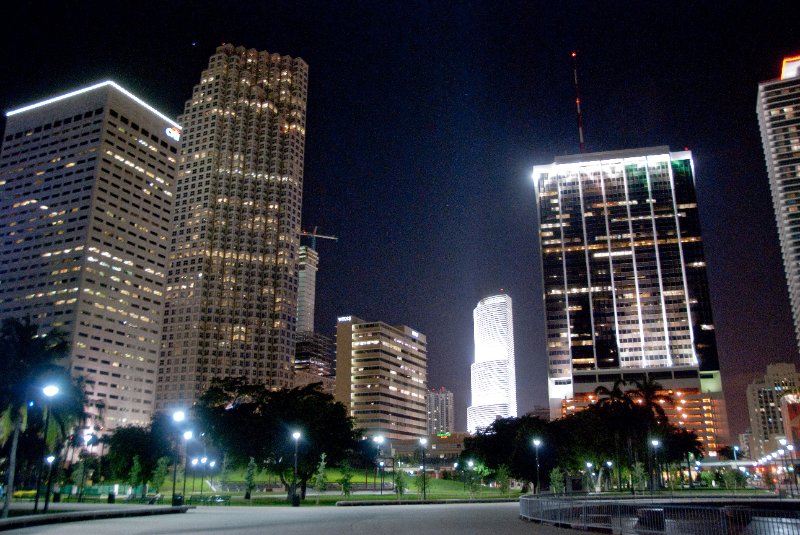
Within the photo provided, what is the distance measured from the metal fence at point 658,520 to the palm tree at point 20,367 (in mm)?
27974

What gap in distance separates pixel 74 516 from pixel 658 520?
28.9 m

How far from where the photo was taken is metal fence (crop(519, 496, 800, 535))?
25.5 metres

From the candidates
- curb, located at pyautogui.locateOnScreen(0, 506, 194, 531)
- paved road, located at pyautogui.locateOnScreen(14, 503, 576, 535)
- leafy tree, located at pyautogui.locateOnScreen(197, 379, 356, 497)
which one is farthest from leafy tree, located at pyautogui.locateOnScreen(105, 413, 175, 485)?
paved road, located at pyautogui.locateOnScreen(14, 503, 576, 535)

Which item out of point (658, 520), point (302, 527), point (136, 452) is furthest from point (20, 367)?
point (136, 452)

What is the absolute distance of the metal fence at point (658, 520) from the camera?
2555cm

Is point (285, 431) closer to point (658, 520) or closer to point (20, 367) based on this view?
point (20, 367)

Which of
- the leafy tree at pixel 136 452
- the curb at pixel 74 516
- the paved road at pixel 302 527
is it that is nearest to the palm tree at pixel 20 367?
the curb at pixel 74 516

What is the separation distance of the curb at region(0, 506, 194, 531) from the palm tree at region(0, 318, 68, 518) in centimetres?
447

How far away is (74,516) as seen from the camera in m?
35.0

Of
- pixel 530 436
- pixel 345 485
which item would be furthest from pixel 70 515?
pixel 530 436

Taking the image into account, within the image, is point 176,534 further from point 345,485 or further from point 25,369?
point 345,485

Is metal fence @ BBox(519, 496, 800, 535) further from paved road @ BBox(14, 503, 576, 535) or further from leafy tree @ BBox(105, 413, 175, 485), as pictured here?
leafy tree @ BBox(105, 413, 175, 485)

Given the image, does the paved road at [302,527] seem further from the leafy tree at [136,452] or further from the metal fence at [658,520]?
the leafy tree at [136,452]

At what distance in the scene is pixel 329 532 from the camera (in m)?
27.7
